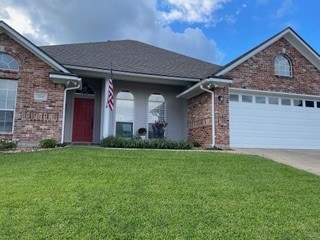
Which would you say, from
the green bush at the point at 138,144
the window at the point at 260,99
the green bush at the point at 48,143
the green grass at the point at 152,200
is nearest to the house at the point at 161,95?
the window at the point at 260,99

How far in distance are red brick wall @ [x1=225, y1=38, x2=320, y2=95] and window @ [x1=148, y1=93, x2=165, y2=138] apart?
3811 mm

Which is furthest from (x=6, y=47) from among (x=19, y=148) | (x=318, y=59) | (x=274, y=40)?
(x=318, y=59)

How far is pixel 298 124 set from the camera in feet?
50.6

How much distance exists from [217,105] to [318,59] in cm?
635

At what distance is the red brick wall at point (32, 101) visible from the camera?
1255 cm

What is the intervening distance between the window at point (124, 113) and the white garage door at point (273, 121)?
4.94 metres

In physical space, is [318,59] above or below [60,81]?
above

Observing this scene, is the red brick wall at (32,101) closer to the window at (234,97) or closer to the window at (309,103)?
the window at (234,97)

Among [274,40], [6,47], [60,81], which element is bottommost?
[60,81]

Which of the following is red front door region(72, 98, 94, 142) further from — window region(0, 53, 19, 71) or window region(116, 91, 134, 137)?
window region(0, 53, 19, 71)

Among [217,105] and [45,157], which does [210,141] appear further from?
[45,157]

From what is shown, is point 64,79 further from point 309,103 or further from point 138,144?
point 309,103

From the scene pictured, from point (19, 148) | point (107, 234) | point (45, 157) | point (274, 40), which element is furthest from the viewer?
point (274, 40)

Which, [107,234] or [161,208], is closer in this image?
[107,234]
